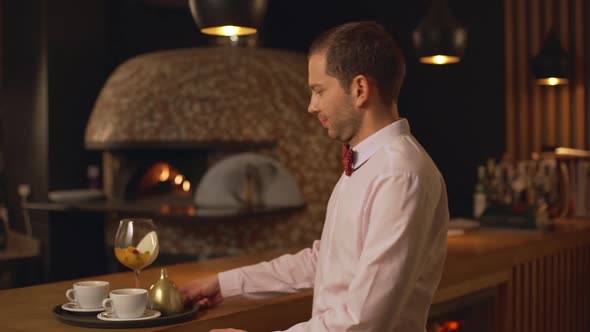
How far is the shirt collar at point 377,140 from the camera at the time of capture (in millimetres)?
1897

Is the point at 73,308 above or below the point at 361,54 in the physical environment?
below

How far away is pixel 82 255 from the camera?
7.76 m

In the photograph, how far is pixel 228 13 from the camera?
2.85m

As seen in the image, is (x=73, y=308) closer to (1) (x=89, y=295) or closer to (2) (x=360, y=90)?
(1) (x=89, y=295)

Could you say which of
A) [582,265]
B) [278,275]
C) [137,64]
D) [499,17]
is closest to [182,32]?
[137,64]

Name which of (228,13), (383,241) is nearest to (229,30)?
(228,13)

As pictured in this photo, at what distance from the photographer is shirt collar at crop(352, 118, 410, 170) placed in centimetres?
190

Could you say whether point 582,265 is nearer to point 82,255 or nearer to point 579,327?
point 579,327

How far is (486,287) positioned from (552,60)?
233 centimetres

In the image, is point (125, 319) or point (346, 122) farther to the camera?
point (125, 319)

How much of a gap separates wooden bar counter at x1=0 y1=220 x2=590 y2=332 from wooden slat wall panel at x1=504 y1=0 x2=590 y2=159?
1088mm

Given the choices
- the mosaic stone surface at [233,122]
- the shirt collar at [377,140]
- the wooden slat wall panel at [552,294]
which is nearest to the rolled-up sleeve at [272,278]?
the shirt collar at [377,140]

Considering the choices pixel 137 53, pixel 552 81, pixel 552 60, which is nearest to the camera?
pixel 552 60

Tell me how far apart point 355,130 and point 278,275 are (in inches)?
26.0
